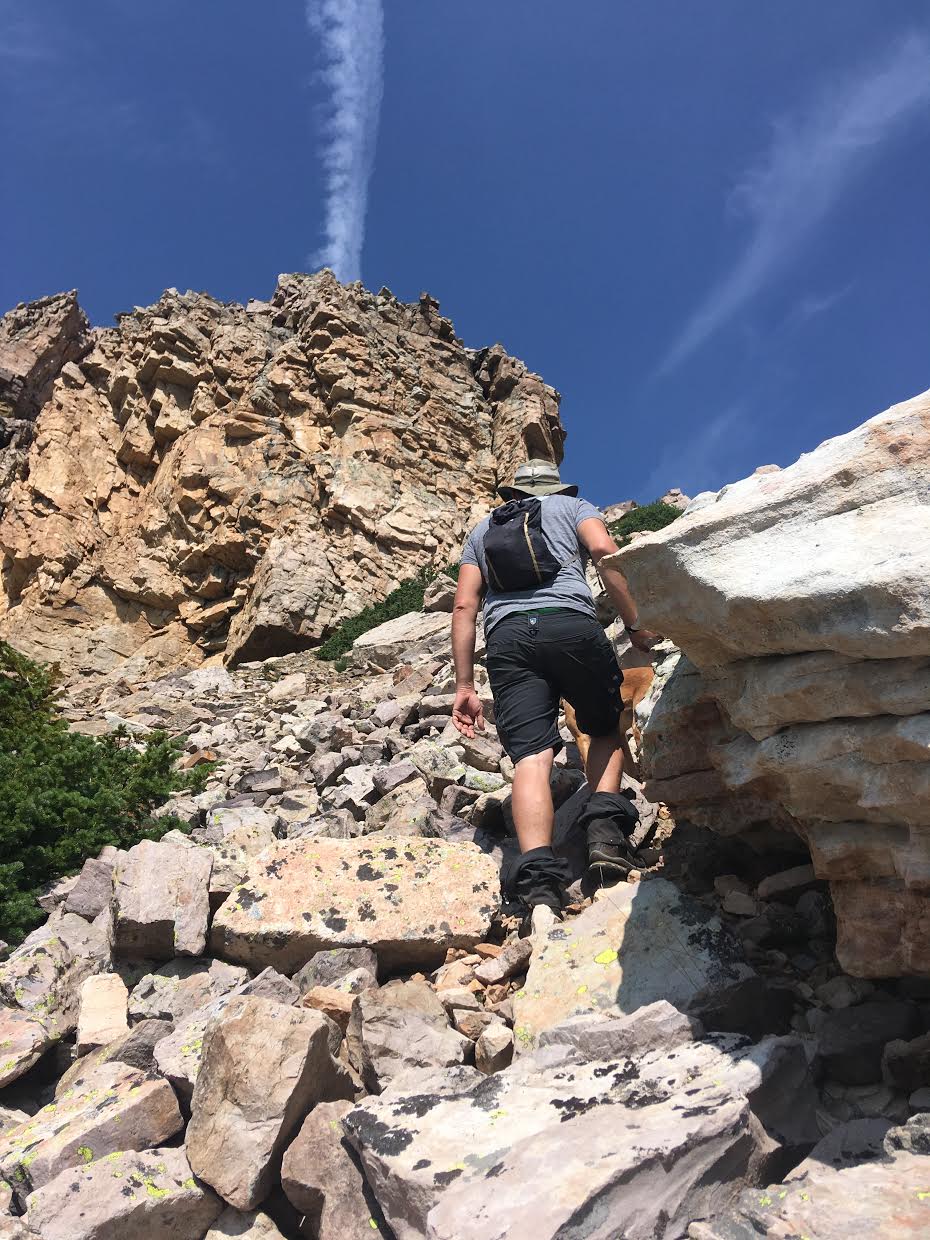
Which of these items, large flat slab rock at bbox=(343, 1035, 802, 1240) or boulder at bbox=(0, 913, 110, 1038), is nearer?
large flat slab rock at bbox=(343, 1035, 802, 1240)

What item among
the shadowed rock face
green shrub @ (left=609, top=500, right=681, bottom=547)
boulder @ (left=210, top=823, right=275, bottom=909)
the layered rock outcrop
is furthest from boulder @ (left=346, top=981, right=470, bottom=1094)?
green shrub @ (left=609, top=500, right=681, bottom=547)

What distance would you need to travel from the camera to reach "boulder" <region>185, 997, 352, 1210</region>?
89.9 inches

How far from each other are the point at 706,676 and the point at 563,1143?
1609mm

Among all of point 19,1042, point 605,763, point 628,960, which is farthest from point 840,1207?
point 19,1042

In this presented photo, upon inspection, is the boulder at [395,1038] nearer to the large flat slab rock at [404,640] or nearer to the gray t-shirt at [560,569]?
the gray t-shirt at [560,569]

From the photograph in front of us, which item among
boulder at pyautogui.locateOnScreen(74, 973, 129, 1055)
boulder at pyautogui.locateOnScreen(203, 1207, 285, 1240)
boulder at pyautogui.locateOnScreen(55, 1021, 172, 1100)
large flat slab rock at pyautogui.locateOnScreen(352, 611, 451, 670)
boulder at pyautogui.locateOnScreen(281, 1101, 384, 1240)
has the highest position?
large flat slab rock at pyautogui.locateOnScreen(352, 611, 451, 670)

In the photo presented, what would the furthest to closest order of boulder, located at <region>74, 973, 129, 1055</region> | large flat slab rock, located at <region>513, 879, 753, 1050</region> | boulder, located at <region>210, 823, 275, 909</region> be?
boulder, located at <region>210, 823, 275, 909</region> → boulder, located at <region>74, 973, 129, 1055</region> → large flat slab rock, located at <region>513, 879, 753, 1050</region>

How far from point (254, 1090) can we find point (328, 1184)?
0.35 meters

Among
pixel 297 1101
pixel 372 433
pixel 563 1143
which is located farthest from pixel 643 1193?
pixel 372 433

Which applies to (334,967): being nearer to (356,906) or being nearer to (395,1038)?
(356,906)

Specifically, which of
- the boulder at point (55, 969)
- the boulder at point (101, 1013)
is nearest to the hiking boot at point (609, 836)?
the boulder at point (101, 1013)

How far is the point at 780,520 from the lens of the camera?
7.98ft

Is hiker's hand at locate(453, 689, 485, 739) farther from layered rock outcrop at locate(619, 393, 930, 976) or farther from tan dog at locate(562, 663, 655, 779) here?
layered rock outcrop at locate(619, 393, 930, 976)

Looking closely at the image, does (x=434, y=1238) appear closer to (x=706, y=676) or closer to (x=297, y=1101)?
(x=297, y=1101)
